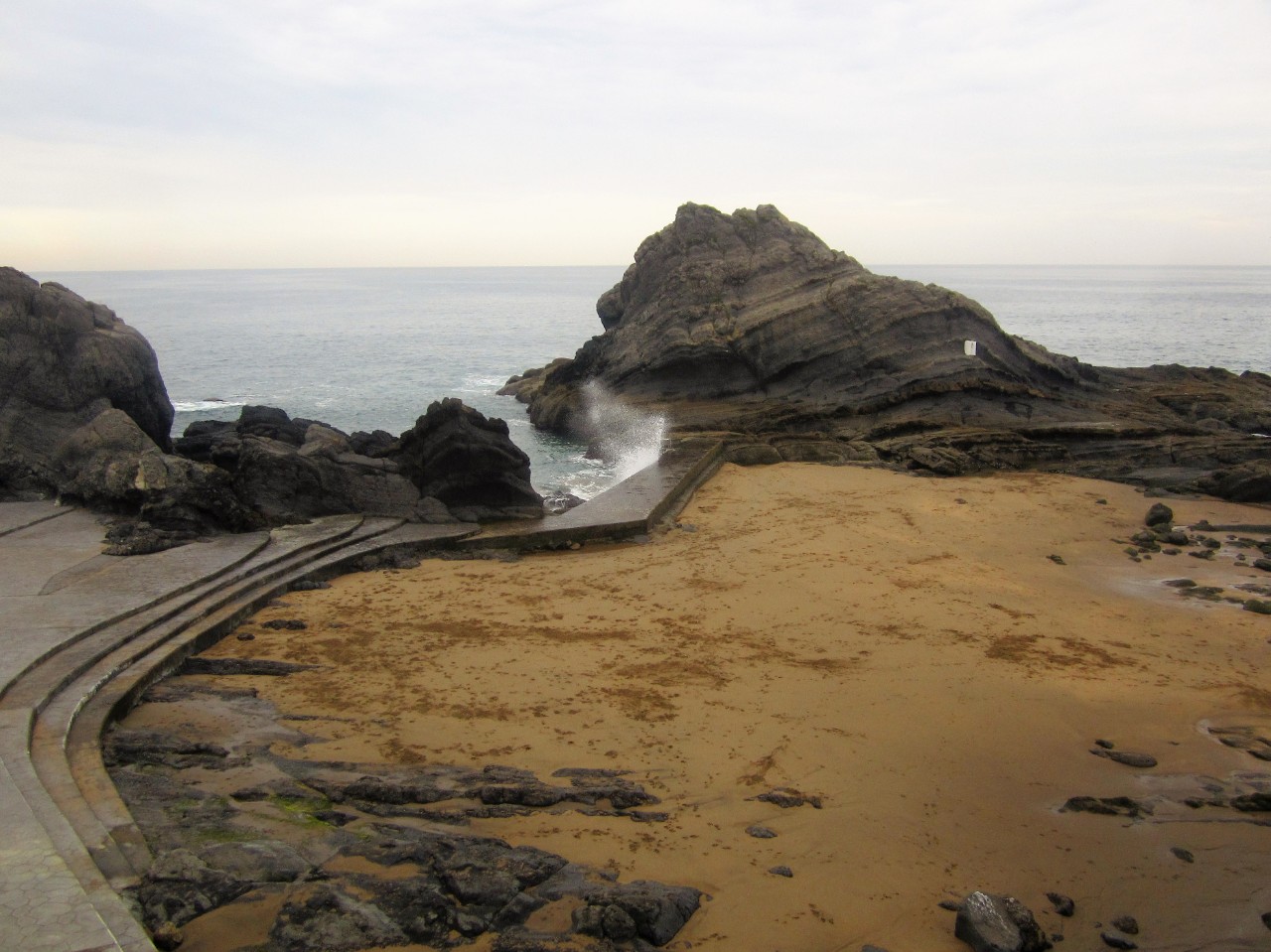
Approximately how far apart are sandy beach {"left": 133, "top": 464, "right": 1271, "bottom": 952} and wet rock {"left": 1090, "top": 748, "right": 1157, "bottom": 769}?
0.22ft

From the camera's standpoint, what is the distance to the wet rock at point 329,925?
4.21 m

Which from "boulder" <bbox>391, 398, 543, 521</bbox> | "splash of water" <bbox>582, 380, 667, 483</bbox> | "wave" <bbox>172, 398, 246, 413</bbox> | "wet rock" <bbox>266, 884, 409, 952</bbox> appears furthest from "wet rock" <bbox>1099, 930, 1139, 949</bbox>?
"wave" <bbox>172, 398, 246, 413</bbox>

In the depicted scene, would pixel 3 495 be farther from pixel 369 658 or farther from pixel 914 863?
pixel 914 863

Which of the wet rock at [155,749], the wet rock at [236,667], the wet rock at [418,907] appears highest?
the wet rock at [418,907]

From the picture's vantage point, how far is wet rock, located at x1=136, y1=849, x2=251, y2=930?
14.1 feet

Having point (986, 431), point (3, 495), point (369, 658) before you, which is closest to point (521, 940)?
point (369, 658)

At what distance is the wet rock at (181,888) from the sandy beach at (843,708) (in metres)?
0.12

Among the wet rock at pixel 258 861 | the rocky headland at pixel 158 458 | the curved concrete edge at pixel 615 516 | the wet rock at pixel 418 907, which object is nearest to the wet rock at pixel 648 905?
the wet rock at pixel 418 907

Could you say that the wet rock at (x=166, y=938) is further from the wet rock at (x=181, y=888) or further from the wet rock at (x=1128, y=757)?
the wet rock at (x=1128, y=757)

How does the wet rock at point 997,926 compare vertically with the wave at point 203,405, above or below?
below

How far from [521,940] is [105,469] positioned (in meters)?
9.40

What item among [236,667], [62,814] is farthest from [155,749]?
[236,667]

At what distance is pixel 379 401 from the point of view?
3366 centimetres

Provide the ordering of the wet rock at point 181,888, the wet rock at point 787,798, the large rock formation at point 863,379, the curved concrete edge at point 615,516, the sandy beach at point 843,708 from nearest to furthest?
the wet rock at point 181,888, the sandy beach at point 843,708, the wet rock at point 787,798, the curved concrete edge at point 615,516, the large rock formation at point 863,379
